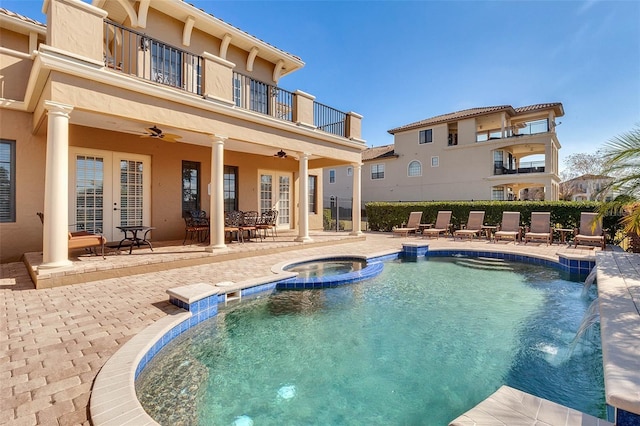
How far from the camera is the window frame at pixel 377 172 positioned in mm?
30688

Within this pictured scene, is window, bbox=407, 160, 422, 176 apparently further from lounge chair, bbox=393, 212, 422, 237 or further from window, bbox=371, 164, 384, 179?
lounge chair, bbox=393, 212, 422, 237

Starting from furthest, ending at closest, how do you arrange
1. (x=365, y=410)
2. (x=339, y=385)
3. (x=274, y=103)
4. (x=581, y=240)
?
1. (x=274, y=103)
2. (x=581, y=240)
3. (x=339, y=385)
4. (x=365, y=410)

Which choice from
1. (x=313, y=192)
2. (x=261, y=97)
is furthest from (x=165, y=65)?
(x=313, y=192)

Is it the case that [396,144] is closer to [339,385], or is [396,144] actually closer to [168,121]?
A: [168,121]

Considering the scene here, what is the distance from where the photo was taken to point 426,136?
27.7m

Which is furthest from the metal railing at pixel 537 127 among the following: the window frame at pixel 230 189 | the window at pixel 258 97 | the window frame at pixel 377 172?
the window frame at pixel 230 189

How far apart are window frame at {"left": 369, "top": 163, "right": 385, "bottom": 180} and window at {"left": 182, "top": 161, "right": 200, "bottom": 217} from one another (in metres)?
22.7

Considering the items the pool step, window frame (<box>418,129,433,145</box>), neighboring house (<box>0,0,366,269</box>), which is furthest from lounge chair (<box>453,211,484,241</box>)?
window frame (<box>418,129,433,145</box>)

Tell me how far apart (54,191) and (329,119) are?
8925mm

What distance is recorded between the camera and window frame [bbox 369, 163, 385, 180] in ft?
101

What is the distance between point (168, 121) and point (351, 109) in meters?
7.40

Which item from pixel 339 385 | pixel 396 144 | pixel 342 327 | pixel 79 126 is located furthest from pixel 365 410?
pixel 396 144

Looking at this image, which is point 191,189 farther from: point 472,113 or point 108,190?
point 472,113

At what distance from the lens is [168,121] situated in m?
6.96
